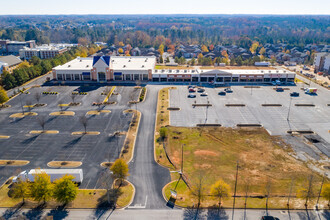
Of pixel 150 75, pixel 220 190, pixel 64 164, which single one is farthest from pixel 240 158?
pixel 150 75

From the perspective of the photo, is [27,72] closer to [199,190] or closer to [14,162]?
[14,162]

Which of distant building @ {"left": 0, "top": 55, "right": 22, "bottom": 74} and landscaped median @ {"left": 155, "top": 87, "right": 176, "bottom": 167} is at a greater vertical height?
distant building @ {"left": 0, "top": 55, "right": 22, "bottom": 74}

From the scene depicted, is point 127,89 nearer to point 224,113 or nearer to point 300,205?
point 224,113

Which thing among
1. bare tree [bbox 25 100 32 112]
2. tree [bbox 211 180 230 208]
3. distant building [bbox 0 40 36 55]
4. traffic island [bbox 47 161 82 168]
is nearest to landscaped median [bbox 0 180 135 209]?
traffic island [bbox 47 161 82 168]

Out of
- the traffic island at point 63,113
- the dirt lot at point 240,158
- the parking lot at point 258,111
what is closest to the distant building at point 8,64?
the traffic island at point 63,113

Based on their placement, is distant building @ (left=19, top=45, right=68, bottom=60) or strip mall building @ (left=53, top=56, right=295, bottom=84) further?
distant building @ (left=19, top=45, right=68, bottom=60)

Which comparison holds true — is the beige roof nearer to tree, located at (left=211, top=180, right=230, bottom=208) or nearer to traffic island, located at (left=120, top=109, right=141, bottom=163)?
Result: traffic island, located at (left=120, top=109, right=141, bottom=163)
